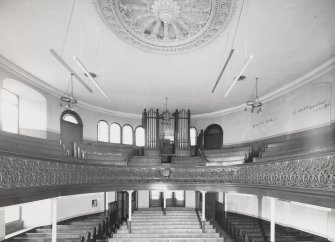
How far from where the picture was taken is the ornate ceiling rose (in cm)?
532

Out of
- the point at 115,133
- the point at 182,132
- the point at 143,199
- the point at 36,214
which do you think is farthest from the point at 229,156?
the point at 36,214

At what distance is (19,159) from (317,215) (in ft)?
33.9

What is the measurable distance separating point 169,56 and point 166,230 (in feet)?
26.2

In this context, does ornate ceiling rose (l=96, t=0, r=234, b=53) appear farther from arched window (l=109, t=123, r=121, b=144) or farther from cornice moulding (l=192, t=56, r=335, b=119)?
arched window (l=109, t=123, r=121, b=144)

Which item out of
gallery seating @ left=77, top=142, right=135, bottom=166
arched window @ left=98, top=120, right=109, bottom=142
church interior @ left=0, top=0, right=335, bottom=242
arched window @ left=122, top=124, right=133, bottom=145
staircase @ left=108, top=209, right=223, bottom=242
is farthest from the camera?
arched window @ left=122, top=124, right=133, bottom=145

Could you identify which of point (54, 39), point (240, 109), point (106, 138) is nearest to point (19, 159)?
point (54, 39)

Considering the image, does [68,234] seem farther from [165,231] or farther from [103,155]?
[165,231]

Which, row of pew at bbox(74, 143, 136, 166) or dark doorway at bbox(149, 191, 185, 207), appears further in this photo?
dark doorway at bbox(149, 191, 185, 207)

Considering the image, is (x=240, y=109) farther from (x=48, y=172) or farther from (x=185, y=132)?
(x=48, y=172)

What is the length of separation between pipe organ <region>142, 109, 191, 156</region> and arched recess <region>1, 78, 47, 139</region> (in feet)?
20.0

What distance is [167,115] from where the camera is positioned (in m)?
14.3

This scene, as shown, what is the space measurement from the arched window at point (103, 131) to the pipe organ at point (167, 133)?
260 centimetres

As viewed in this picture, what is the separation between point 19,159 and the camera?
17.3 feet

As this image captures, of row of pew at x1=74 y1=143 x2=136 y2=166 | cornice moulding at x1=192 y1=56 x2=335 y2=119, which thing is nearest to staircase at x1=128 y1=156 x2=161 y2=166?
row of pew at x1=74 y1=143 x2=136 y2=166
